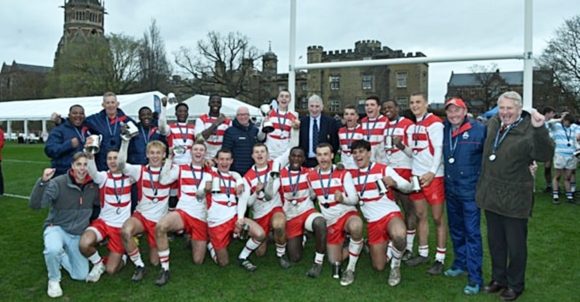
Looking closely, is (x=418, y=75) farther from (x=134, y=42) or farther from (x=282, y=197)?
(x=282, y=197)

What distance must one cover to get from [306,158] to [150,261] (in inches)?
91.1

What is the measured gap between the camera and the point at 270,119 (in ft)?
19.7

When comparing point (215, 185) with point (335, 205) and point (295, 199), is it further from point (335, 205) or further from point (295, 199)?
point (335, 205)

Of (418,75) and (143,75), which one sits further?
(143,75)

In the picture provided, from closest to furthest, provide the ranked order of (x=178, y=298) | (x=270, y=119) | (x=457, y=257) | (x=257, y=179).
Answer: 1. (x=178, y=298)
2. (x=457, y=257)
3. (x=257, y=179)
4. (x=270, y=119)

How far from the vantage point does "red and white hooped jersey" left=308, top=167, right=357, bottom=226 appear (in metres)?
5.13

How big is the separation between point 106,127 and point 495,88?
4834 cm

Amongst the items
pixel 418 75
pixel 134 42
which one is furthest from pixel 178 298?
pixel 134 42

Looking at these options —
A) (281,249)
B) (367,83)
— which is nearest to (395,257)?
(281,249)

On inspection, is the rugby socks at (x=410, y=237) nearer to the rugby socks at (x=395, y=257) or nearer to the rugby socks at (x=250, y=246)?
the rugby socks at (x=395, y=257)

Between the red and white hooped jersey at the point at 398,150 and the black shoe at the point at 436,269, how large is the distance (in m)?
1.11

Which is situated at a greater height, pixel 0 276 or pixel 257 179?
pixel 257 179

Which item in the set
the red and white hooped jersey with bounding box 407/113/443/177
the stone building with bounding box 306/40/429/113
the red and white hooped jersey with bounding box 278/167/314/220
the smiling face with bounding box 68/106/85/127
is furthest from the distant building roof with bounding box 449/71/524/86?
the smiling face with bounding box 68/106/85/127

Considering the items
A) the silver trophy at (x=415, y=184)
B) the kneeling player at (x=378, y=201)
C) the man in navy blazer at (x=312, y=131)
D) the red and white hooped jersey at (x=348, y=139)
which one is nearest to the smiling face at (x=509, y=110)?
the silver trophy at (x=415, y=184)
